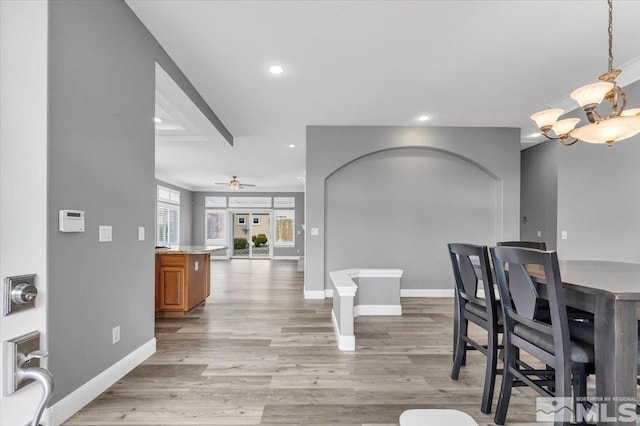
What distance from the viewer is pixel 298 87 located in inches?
142

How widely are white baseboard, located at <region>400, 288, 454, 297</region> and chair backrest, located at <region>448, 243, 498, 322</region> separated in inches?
116

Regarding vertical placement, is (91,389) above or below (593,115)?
below

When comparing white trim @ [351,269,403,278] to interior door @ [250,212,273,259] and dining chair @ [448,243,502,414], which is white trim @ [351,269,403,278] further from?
interior door @ [250,212,273,259]

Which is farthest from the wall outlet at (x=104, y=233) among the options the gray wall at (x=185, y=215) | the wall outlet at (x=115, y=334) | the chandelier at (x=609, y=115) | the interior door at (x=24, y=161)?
the gray wall at (x=185, y=215)

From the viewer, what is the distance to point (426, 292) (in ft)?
17.2

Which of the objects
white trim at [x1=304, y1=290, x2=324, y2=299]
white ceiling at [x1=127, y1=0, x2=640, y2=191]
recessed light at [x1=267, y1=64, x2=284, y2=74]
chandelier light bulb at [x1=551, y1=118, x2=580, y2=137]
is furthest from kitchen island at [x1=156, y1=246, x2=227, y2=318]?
chandelier light bulb at [x1=551, y1=118, x2=580, y2=137]

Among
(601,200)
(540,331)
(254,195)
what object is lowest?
(540,331)

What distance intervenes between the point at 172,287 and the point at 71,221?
2.55 meters

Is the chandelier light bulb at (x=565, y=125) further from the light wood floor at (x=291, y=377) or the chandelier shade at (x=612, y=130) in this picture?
the light wood floor at (x=291, y=377)

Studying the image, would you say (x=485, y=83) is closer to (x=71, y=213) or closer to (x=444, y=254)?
(x=444, y=254)

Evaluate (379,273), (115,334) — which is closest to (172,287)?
(115,334)

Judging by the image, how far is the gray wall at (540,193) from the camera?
17.6 ft

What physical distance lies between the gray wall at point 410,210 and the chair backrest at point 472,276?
113 inches

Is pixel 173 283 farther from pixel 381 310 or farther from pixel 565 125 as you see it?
pixel 565 125
